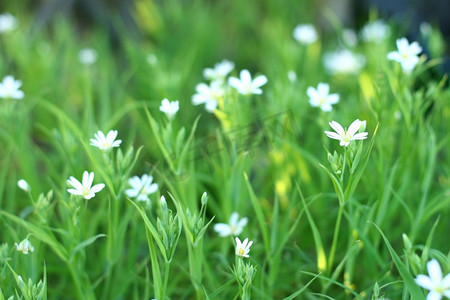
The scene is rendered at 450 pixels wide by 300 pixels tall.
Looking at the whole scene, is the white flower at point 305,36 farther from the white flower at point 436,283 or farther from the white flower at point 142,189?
the white flower at point 436,283

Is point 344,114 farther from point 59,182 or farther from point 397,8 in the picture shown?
point 397,8

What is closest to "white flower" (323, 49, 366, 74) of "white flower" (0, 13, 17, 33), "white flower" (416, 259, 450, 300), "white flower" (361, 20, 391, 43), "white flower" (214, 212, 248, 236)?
"white flower" (361, 20, 391, 43)

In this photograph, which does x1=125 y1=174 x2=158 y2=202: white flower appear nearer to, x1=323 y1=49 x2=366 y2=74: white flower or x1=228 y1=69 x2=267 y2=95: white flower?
x1=228 y1=69 x2=267 y2=95: white flower

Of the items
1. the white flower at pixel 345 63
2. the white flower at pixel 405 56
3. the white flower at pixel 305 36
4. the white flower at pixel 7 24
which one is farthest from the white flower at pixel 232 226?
the white flower at pixel 7 24

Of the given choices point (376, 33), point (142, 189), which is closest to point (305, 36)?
point (376, 33)

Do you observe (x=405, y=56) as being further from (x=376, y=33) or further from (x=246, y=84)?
(x=376, y=33)
